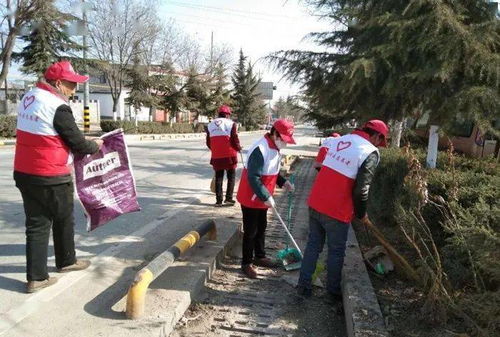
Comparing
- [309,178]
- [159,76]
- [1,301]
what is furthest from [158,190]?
[159,76]

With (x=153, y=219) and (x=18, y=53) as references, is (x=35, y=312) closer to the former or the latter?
(x=153, y=219)

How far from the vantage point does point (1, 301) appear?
3658 mm

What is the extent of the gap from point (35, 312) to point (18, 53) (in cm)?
2531

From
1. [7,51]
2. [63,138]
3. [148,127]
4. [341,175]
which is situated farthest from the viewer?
[148,127]

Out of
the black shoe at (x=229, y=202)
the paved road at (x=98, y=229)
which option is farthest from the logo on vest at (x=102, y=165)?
the black shoe at (x=229, y=202)

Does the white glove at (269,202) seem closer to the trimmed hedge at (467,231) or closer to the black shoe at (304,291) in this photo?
the black shoe at (304,291)

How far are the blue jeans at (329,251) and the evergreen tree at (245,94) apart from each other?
161 ft

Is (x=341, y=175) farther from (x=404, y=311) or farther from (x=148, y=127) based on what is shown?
(x=148, y=127)

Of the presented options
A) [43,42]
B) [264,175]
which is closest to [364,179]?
[264,175]

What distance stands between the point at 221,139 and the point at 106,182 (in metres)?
3.28

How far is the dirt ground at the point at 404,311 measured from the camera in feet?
10.8

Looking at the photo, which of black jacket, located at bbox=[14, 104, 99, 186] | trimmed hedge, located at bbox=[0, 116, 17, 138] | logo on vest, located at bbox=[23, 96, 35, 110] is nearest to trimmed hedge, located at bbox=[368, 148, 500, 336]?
black jacket, located at bbox=[14, 104, 99, 186]

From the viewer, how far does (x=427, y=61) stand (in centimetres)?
464

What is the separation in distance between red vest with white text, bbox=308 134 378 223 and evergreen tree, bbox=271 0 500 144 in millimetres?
1164
